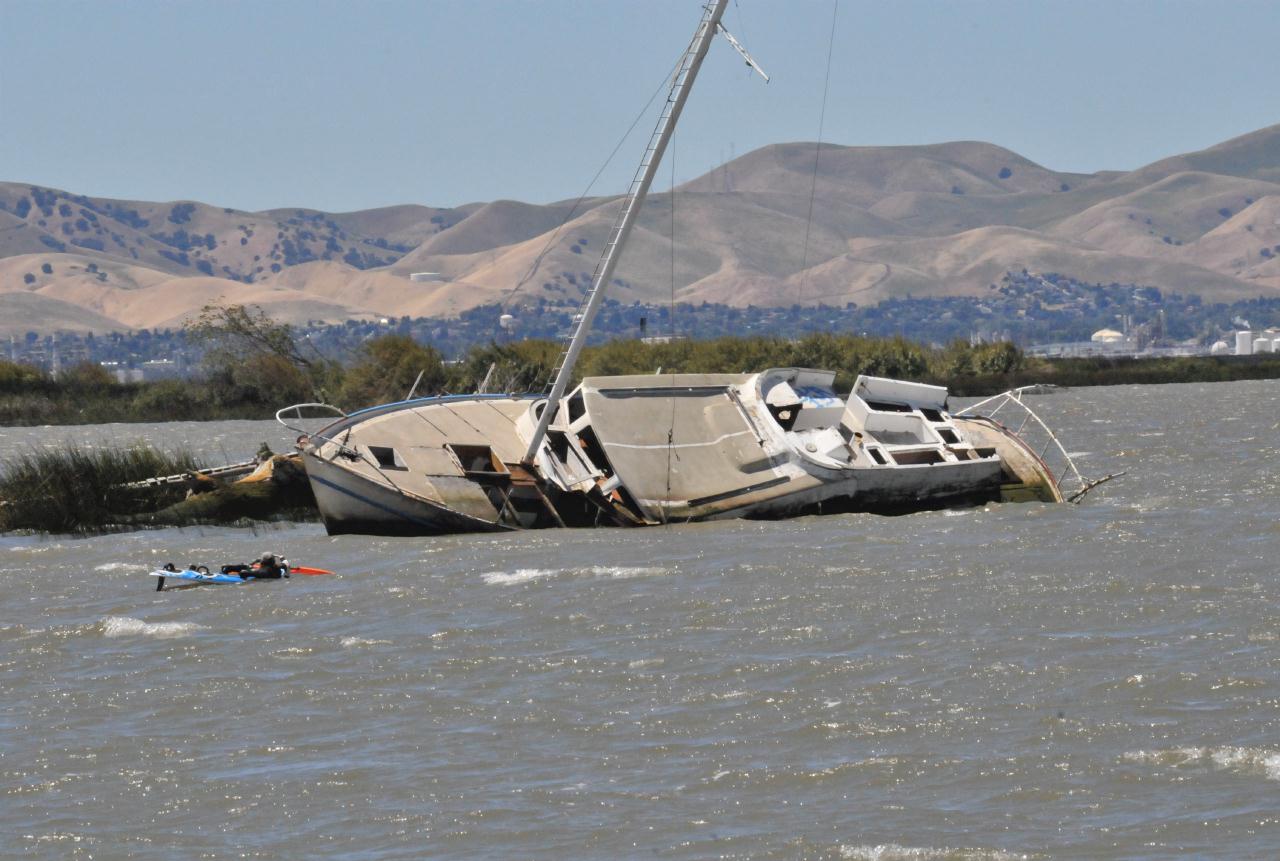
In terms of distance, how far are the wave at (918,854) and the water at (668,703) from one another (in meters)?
0.03

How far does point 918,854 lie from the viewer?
1380 cm

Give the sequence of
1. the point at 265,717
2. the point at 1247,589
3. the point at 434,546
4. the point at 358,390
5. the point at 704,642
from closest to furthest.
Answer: the point at 265,717
the point at 704,642
the point at 1247,589
the point at 434,546
the point at 358,390

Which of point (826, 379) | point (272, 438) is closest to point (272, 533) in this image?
point (826, 379)

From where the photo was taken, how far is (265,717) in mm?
18719

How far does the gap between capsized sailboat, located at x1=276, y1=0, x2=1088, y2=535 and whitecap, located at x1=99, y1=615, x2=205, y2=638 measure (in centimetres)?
913

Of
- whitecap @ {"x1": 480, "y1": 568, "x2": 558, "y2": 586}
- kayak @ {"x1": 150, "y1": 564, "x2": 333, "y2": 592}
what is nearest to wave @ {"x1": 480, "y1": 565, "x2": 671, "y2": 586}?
whitecap @ {"x1": 480, "y1": 568, "x2": 558, "y2": 586}

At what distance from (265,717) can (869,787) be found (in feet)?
21.2

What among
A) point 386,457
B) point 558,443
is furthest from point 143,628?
point 558,443

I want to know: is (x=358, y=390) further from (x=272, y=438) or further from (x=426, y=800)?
(x=426, y=800)

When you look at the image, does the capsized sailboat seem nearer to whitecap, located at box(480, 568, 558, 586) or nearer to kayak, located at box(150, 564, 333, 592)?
kayak, located at box(150, 564, 333, 592)

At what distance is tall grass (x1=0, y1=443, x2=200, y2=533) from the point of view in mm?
36531

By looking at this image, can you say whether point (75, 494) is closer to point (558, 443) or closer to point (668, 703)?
point (558, 443)

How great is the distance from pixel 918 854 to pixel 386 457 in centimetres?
2195

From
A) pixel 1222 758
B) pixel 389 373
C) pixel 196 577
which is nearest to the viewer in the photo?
pixel 1222 758
